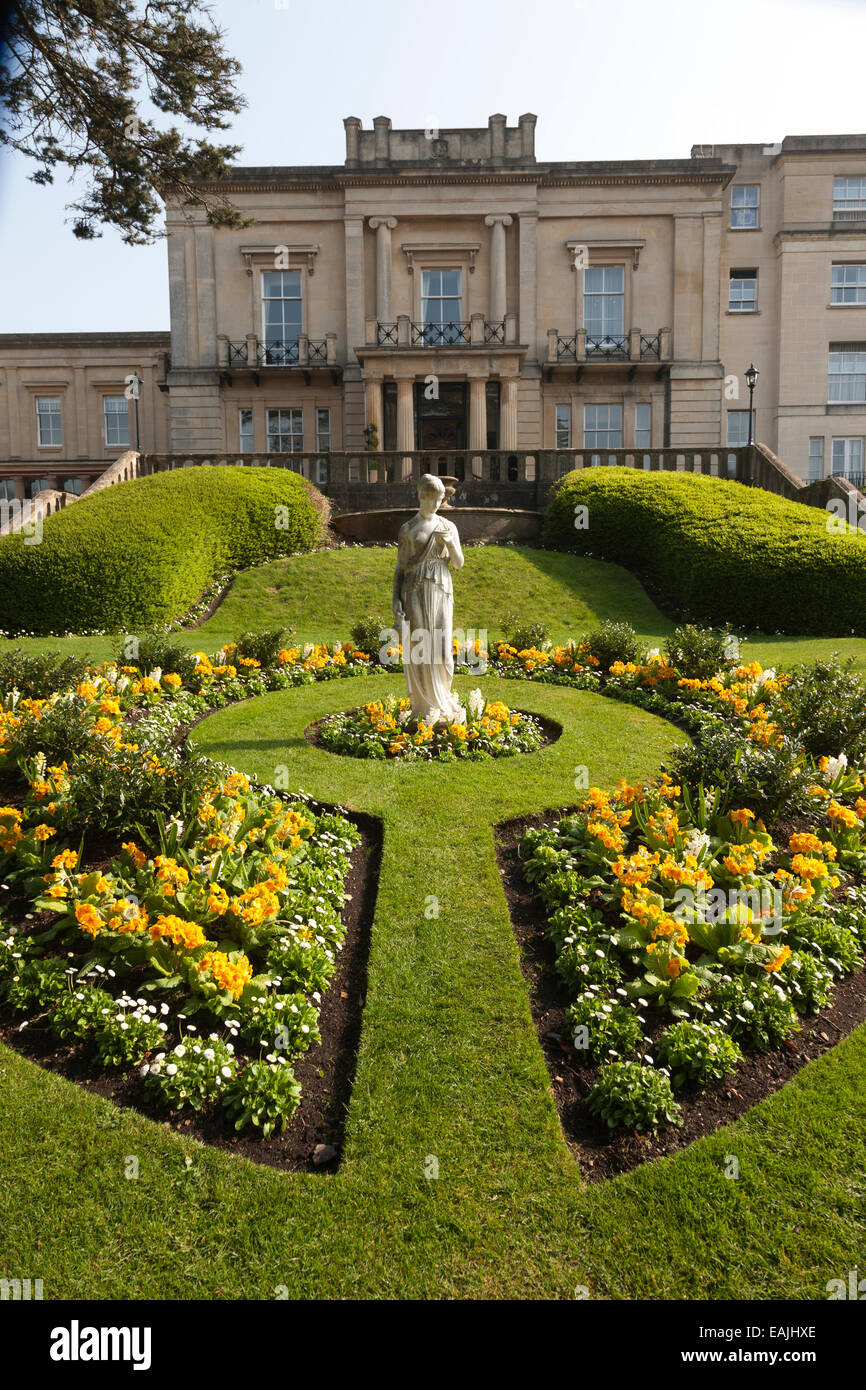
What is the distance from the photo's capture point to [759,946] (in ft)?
16.5

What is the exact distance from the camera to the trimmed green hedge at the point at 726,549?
1462cm

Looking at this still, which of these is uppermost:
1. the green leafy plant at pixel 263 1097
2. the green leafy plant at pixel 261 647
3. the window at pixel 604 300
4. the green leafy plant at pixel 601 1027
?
the window at pixel 604 300

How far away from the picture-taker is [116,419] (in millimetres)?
35875

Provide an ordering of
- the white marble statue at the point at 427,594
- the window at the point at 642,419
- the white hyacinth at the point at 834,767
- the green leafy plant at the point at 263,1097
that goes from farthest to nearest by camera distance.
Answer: the window at the point at 642,419
the white marble statue at the point at 427,594
the white hyacinth at the point at 834,767
the green leafy plant at the point at 263,1097

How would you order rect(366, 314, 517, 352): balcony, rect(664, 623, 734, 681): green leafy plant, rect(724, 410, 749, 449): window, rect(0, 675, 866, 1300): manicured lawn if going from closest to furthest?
rect(0, 675, 866, 1300): manicured lawn, rect(664, 623, 734, 681): green leafy plant, rect(366, 314, 517, 352): balcony, rect(724, 410, 749, 449): window

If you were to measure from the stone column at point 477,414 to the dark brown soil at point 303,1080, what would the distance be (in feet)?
82.2

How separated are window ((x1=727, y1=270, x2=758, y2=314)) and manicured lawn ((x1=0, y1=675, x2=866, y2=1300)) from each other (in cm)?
3390

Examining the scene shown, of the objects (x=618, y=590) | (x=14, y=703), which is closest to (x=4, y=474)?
(x=618, y=590)

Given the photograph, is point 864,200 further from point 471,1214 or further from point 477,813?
point 471,1214

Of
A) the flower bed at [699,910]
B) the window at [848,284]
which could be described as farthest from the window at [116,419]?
the flower bed at [699,910]

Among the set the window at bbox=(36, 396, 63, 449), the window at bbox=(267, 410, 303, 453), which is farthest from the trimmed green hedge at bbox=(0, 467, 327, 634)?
the window at bbox=(36, 396, 63, 449)

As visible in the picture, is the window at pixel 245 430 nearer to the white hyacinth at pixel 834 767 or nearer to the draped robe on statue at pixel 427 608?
the draped robe on statue at pixel 427 608

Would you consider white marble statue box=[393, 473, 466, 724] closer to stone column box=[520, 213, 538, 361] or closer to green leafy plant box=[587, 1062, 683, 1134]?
green leafy plant box=[587, 1062, 683, 1134]

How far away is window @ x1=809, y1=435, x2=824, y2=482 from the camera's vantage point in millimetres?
32844
